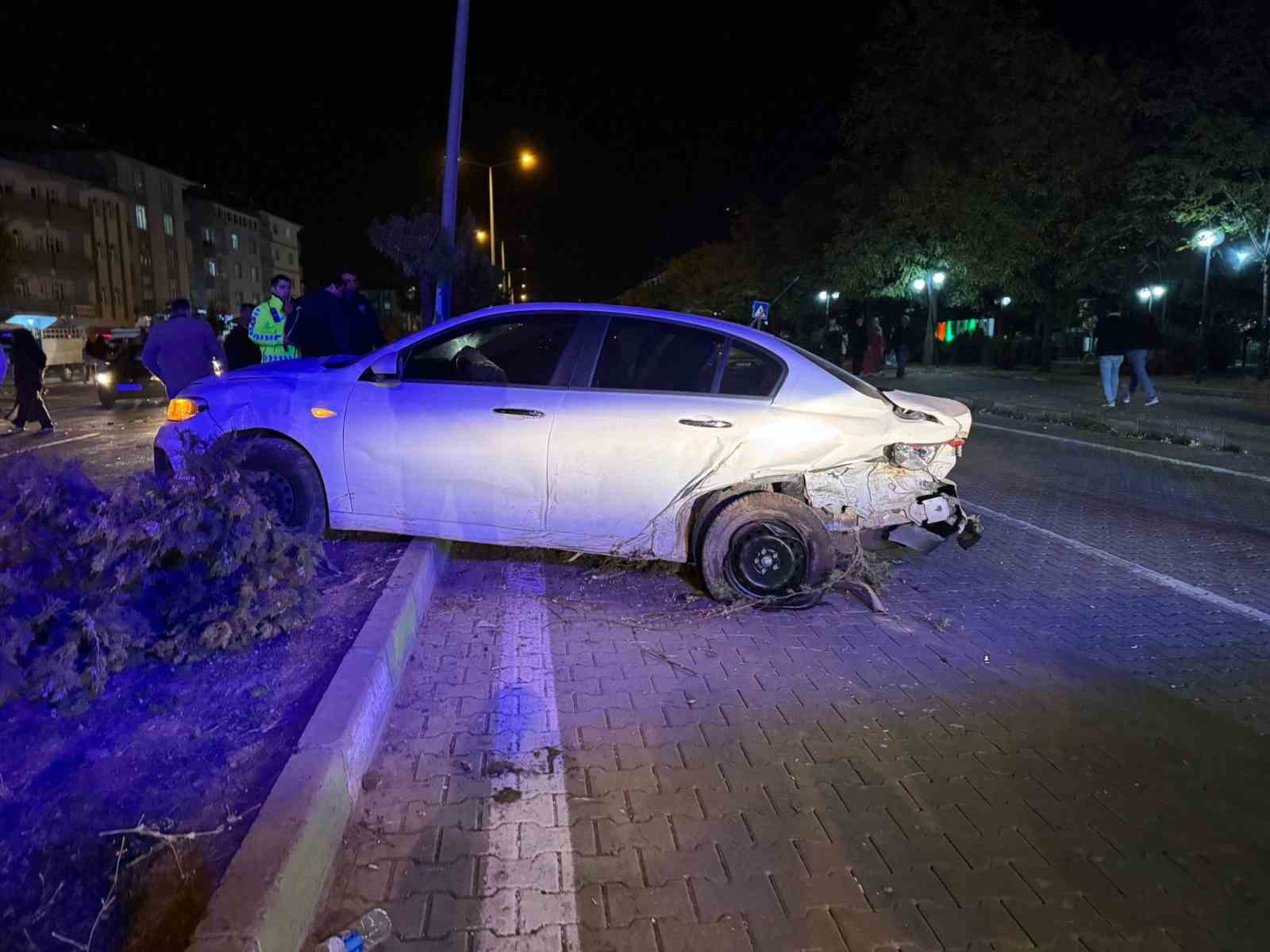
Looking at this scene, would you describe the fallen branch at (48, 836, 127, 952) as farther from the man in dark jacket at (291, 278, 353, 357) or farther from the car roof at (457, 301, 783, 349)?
the man in dark jacket at (291, 278, 353, 357)

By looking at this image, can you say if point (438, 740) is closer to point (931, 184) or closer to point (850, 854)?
point (850, 854)

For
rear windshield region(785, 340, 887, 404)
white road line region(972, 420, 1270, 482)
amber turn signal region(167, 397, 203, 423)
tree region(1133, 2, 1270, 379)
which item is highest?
tree region(1133, 2, 1270, 379)

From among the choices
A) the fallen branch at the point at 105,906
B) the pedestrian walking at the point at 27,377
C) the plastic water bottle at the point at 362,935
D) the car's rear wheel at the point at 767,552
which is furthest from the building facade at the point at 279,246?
the plastic water bottle at the point at 362,935

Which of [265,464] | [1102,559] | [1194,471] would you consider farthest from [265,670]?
[1194,471]

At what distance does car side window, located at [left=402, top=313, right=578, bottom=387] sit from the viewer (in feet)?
17.6

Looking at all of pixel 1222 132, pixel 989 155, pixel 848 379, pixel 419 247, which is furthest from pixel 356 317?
pixel 989 155

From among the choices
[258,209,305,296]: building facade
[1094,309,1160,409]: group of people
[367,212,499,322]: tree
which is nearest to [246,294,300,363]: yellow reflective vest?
[367,212,499,322]: tree

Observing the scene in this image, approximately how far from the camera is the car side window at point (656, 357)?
17.1ft

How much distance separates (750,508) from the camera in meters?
5.06

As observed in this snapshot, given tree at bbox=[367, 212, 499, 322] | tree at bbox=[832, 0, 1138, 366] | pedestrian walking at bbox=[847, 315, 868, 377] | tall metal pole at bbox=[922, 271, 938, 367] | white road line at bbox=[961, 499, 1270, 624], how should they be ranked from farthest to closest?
1. tall metal pole at bbox=[922, 271, 938, 367]
2. tree at bbox=[832, 0, 1138, 366]
3. pedestrian walking at bbox=[847, 315, 868, 377]
4. tree at bbox=[367, 212, 499, 322]
5. white road line at bbox=[961, 499, 1270, 624]

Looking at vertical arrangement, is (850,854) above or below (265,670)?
below

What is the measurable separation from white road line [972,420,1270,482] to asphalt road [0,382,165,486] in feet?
36.4

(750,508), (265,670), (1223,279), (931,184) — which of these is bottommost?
(265,670)

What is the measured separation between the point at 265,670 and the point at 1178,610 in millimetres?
4992
